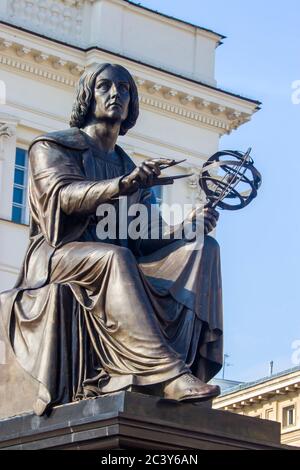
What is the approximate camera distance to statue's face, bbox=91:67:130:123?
26.5 feet

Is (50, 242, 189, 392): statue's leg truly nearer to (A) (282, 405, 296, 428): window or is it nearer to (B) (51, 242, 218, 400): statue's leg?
(B) (51, 242, 218, 400): statue's leg

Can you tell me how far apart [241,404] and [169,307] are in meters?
41.1

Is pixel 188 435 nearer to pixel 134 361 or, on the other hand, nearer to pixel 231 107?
pixel 134 361

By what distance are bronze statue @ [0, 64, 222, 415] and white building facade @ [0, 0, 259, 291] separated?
2194cm

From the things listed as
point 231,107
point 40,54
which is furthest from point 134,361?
point 231,107

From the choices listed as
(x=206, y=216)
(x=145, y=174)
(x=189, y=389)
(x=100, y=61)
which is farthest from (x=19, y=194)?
(x=189, y=389)

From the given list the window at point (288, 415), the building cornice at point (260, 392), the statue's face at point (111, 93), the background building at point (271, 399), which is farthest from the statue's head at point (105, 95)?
the window at point (288, 415)

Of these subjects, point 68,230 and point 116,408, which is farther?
point 68,230

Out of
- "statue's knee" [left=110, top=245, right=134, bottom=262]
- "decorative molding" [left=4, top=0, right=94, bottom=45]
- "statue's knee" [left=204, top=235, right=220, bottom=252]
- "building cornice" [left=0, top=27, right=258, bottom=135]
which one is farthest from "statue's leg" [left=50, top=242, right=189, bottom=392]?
"decorative molding" [left=4, top=0, right=94, bottom=45]

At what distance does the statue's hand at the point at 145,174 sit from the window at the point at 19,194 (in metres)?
22.6

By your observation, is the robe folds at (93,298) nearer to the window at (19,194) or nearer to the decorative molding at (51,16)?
the window at (19,194)

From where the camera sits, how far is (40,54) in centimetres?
3064

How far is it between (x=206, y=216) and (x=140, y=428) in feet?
5.51

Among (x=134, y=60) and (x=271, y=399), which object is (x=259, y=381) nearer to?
(x=271, y=399)
